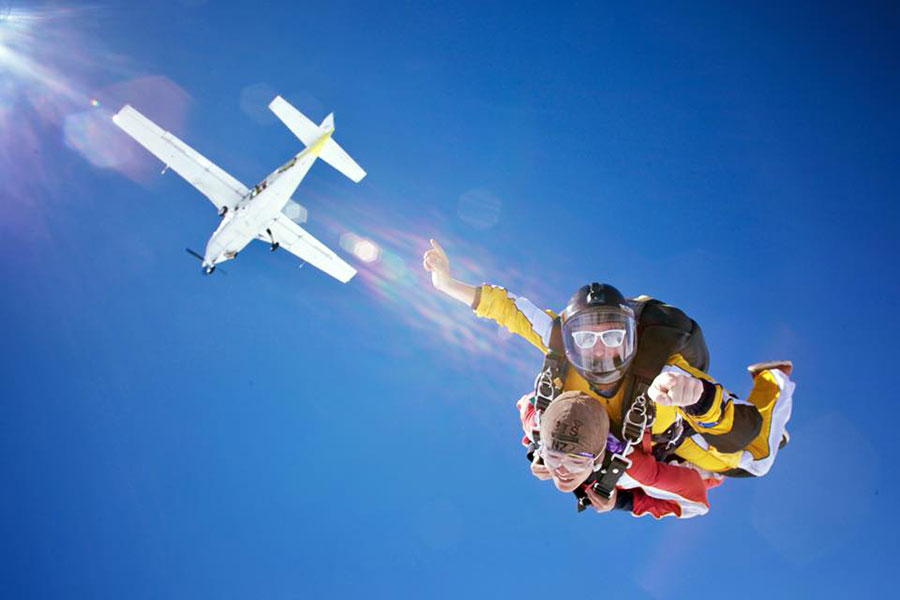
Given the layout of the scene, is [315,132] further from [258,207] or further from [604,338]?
[604,338]

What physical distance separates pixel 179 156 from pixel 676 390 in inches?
1030

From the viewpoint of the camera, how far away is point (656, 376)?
195 inches

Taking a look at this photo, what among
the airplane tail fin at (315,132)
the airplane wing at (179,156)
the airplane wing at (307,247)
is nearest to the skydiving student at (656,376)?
the airplane tail fin at (315,132)

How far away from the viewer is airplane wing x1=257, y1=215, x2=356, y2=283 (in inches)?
1056

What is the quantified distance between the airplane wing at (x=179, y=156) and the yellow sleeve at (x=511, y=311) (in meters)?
21.7

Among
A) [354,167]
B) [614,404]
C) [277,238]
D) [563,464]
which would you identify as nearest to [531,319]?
[614,404]

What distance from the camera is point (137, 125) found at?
2292cm

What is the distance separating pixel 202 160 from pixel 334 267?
962 centimetres

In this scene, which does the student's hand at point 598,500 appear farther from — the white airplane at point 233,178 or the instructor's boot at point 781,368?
the white airplane at point 233,178

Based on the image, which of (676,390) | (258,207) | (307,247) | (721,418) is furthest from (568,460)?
(307,247)

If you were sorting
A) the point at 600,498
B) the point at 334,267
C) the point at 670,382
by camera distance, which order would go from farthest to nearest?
the point at 334,267 → the point at 600,498 → the point at 670,382

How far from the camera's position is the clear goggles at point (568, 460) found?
14.7 ft

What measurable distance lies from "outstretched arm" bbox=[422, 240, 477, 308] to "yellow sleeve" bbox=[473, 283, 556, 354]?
0.13 meters

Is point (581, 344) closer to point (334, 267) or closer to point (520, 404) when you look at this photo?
point (520, 404)
